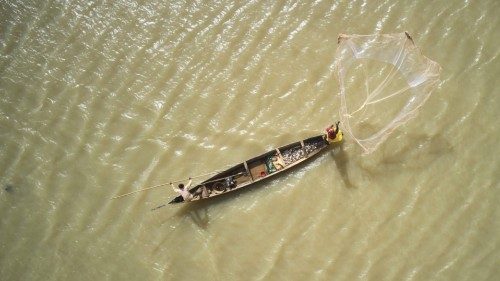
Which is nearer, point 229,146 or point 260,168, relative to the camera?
point 260,168

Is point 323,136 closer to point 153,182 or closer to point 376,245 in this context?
point 376,245

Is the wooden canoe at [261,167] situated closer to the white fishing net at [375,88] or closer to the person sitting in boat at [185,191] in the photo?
the person sitting in boat at [185,191]

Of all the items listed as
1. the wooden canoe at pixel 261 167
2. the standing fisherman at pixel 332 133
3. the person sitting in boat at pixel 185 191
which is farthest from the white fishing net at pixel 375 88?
the person sitting in boat at pixel 185 191

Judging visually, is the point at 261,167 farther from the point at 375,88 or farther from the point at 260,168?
the point at 375,88

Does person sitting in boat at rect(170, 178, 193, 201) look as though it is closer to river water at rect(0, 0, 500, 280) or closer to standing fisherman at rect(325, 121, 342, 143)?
river water at rect(0, 0, 500, 280)

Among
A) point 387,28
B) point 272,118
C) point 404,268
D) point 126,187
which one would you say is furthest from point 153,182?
point 387,28

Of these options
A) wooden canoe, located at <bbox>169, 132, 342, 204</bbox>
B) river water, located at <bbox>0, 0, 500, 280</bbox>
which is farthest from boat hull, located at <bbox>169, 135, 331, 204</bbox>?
river water, located at <bbox>0, 0, 500, 280</bbox>

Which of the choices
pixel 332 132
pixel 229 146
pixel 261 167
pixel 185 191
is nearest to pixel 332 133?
pixel 332 132
